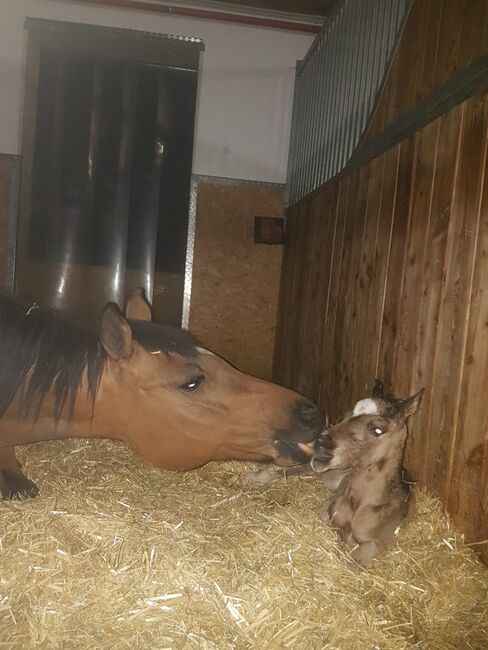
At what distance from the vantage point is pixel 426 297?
2959 millimetres

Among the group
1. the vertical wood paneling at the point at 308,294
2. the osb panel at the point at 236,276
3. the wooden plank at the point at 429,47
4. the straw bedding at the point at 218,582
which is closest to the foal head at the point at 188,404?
the straw bedding at the point at 218,582

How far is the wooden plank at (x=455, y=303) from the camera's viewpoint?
2562 mm

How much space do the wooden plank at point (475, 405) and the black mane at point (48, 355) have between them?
1329mm

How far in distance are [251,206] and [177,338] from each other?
14.5 feet

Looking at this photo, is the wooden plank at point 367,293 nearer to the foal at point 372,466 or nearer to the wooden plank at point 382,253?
the wooden plank at point 382,253

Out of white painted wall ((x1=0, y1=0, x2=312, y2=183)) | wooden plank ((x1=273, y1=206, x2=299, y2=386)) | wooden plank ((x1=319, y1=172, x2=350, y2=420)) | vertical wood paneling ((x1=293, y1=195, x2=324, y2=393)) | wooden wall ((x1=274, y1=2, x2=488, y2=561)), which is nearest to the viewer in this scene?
wooden wall ((x1=274, y1=2, x2=488, y2=561))

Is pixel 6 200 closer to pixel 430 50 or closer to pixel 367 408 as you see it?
pixel 430 50

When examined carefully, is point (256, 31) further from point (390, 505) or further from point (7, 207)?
point (390, 505)

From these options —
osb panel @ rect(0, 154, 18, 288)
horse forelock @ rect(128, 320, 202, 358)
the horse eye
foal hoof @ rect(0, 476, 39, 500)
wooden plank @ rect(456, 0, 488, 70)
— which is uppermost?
wooden plank @ rect(456, 0, 488, 70)

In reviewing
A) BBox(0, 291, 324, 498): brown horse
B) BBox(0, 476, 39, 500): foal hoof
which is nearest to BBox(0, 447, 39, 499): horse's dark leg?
BBox(0, 476, 39, 500): foal hoof

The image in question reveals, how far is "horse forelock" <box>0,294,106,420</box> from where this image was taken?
264cm

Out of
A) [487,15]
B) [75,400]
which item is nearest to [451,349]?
[487,15]

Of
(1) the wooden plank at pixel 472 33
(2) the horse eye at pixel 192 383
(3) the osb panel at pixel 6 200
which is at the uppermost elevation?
(1) the wooden plank at pixel 472 33

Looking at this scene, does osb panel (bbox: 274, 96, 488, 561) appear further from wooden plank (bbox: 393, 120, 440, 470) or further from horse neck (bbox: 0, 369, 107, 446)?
horse neck (bbox: 0, 369, 107, 446)
